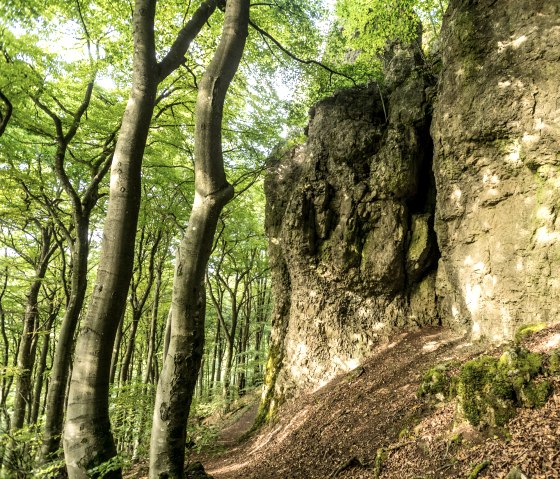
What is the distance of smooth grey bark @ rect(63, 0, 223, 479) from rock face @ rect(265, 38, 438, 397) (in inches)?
240

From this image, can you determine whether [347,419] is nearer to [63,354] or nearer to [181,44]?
[63,354]

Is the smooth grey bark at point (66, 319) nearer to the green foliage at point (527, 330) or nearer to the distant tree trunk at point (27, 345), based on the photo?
the distant tree trunk at point (27, 345)

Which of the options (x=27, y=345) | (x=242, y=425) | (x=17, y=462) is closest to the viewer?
(x=17, y=462)

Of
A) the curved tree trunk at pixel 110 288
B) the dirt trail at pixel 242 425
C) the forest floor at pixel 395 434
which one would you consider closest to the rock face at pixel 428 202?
the forest floor at pixel 395 434

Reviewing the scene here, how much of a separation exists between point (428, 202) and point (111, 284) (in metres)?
7.93

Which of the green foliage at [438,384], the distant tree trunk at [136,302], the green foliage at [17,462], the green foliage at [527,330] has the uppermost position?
the distant tree trunk at [136,302]

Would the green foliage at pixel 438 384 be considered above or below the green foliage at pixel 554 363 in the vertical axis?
below

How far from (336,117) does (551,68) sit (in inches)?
207

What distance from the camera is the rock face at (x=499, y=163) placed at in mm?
5770

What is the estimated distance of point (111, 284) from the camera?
3.59 meters

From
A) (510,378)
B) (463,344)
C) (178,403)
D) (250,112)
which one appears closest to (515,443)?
(510,378)

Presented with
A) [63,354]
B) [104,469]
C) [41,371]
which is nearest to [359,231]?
[63,354]

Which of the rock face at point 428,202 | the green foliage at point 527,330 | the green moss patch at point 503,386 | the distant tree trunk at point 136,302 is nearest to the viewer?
the green moss patch at point 503,386

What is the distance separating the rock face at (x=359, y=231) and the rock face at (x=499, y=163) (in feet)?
3.91
